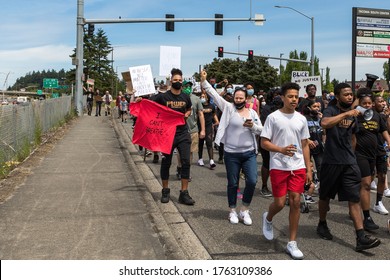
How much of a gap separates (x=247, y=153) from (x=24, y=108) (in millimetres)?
7937

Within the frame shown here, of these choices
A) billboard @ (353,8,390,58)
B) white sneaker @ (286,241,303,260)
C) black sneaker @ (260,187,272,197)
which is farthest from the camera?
billboard @ (353,8,390,58)

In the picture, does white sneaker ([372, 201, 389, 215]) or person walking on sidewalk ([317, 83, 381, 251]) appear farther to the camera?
white sneaker ([372, 201, 389, 215])

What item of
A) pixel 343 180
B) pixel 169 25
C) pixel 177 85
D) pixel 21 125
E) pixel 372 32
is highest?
pixel 372 32

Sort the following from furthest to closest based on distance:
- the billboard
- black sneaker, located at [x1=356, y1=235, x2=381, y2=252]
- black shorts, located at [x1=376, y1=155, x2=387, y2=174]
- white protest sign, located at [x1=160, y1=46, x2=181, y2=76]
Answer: the billboard → white protest sign, located at [x1=160, y1=46, x2=181, y2=76] → black shorts, located at [x1=376, y1=155, x2=387, y2=174] → black sneaker, located at [x1=356, y1=235, x2=381, y2=252]

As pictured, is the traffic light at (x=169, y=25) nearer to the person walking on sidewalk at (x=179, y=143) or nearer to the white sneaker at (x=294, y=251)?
the person walking on sidewalk at (x=179, y=143)

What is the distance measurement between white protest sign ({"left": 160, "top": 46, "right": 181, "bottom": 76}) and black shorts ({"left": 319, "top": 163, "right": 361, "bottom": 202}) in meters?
7.15

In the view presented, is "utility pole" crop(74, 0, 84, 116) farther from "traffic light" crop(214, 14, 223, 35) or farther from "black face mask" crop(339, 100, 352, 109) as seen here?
"black face mask" crop(339, 100, 352, 109)


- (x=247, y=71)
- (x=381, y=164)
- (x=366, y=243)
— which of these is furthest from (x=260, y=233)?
(x=247, y=71)

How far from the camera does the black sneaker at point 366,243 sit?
4.54 m

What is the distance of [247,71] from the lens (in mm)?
74375

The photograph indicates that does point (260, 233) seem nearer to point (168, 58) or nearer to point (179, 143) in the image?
point (179, 143)

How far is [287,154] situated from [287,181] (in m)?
0.33

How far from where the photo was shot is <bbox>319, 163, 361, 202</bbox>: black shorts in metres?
4.95

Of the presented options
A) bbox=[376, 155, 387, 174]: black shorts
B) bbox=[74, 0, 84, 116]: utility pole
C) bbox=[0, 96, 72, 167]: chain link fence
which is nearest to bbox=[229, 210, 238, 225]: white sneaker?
bbox=[376, 155, 387, 174]: black shorts
